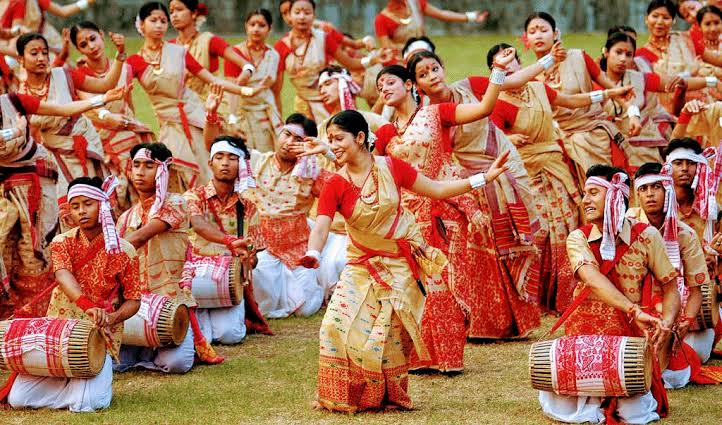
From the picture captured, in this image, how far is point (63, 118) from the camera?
9.48m

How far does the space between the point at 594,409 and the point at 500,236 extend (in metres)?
1.97

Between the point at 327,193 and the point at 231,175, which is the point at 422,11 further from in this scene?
the point at 327,193

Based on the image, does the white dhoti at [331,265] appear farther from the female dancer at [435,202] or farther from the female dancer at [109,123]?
the female dancer at [435,202]

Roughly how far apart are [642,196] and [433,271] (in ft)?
3.62

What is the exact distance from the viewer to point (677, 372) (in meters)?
7.14

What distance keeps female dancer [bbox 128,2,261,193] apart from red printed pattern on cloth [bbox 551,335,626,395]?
189 inches

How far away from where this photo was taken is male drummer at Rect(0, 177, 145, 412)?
696cm

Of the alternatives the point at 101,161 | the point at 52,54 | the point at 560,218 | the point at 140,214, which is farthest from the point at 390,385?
the point at 52,54

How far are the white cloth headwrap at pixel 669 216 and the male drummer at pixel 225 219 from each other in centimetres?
245

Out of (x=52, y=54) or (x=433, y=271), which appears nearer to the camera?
(x=433, y=271)

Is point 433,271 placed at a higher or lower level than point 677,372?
higher

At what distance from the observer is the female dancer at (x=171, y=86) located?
10805mm

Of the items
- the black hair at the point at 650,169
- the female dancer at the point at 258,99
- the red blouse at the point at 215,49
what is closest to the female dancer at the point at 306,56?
the female dancer at the point at 258,99

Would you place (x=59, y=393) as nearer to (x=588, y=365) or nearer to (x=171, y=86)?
(x=588, y=365)
